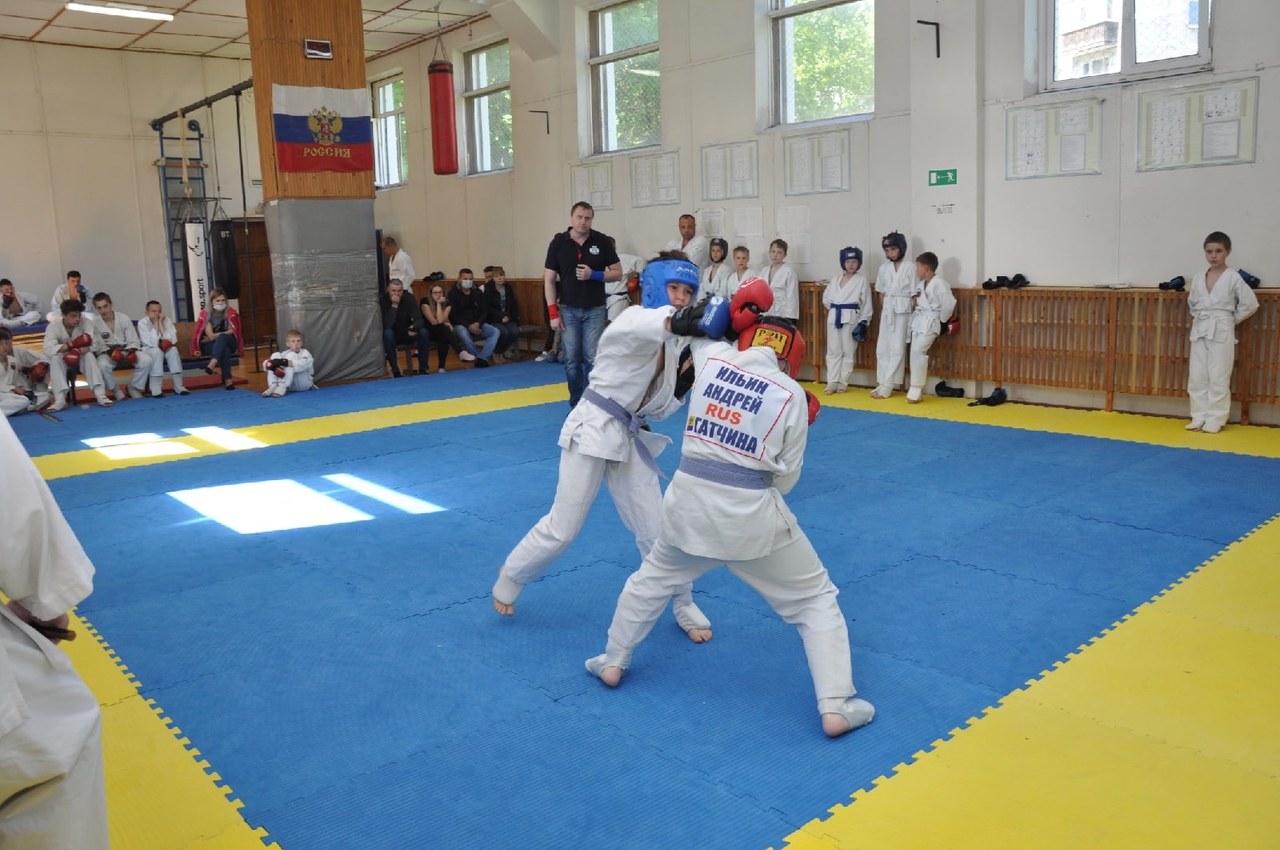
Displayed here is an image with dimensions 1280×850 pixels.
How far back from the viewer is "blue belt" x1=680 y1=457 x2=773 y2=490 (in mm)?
3014

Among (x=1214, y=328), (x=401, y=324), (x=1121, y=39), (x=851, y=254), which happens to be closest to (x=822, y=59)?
(x=851, y=254)

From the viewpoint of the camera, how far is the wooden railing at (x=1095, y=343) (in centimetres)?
749

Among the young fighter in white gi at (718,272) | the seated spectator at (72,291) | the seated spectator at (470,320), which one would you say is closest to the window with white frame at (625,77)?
the young fighter in white gi at (718,272)

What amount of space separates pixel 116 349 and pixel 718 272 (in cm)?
633

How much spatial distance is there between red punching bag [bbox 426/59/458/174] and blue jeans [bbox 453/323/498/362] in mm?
1982

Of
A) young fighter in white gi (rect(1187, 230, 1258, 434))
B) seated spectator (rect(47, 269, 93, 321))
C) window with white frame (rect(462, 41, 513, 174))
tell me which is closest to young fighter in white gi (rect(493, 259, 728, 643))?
young fighter in white gi (rect(1187, 230, 1258, 434))

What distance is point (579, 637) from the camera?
3941mm

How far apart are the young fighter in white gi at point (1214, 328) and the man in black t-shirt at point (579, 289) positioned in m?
4.35

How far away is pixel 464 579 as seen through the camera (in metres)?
4.64

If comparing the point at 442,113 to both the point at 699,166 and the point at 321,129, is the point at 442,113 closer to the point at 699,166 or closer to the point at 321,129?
the point at 321,129

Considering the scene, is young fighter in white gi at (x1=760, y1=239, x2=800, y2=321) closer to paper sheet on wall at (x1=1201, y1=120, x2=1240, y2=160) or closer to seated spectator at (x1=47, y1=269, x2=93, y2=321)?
paper sheet on wall at (x1=1201, y1=120, x2=1240, y2=160)

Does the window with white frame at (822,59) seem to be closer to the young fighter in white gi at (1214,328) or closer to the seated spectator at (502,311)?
the young fighter in white gi at (1214,328)

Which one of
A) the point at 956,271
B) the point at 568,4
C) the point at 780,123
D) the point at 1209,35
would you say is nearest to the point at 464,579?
the point at 956,271

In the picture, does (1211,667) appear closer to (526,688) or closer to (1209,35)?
(526,688)
